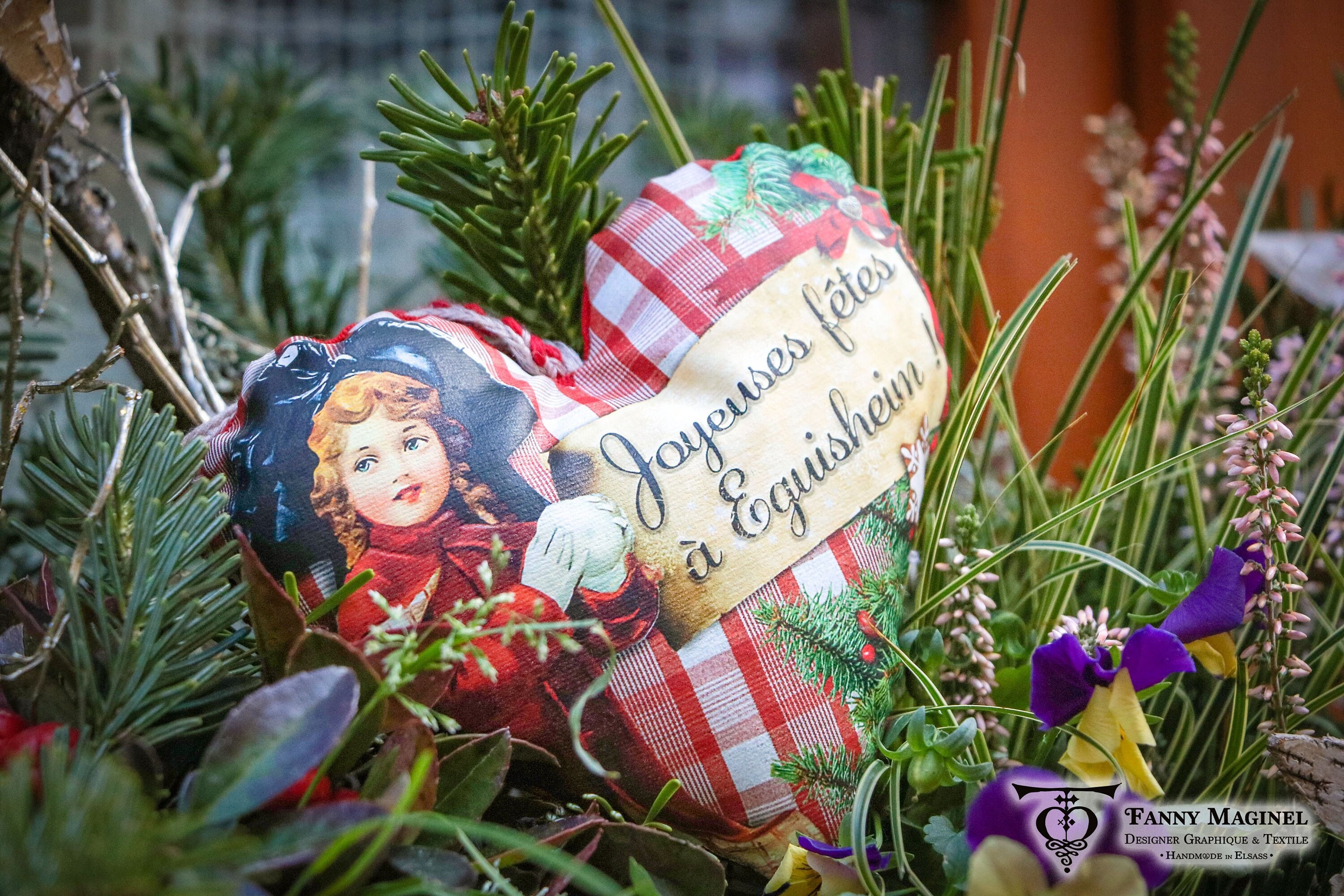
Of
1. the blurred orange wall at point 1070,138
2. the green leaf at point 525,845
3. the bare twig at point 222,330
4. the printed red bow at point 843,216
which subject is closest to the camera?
the green leaf at point 525,845

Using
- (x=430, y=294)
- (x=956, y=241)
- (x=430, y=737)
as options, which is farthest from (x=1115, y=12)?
(x=430, y=737)

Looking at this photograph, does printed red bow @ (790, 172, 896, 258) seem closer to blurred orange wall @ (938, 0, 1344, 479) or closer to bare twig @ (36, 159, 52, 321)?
bare twig @ (36, 159, 52, 321)

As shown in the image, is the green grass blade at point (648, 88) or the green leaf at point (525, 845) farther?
the green grass blade at point (648, 88)

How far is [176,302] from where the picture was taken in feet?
1.54

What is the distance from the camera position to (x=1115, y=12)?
4.11 ft

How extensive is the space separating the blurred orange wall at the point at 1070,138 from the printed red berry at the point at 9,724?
41.6 inches

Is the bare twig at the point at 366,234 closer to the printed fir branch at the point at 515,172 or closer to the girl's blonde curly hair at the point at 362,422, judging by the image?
the printed fir branch at the point at 515,172

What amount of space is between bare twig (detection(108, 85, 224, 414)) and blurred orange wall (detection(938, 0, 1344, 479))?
0.94 metres

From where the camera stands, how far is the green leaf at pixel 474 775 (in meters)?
0.31

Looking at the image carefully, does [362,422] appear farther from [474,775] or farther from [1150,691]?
[1150,691]

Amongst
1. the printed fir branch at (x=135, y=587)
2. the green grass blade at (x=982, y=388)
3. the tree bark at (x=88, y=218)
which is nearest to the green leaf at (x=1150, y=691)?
the green grass blade at (x=982, y=388)

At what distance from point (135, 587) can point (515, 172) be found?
10.7 inches

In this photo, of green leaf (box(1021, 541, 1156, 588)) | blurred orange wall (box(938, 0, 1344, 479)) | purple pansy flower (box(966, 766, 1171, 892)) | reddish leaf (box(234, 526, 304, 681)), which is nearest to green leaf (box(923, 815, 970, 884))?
purple pansy flower (box(966, 766, 1171, 892))

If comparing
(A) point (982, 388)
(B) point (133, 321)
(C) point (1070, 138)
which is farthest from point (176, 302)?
(C) point (1070, 138)
